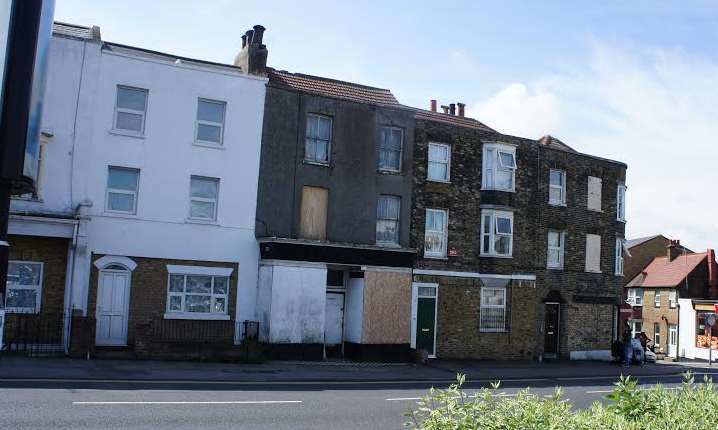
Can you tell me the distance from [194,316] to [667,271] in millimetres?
47244

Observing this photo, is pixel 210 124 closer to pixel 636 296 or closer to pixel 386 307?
pixel 386 307

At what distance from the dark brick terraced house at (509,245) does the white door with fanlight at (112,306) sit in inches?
425

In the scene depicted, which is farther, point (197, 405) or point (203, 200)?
point (203, 200)

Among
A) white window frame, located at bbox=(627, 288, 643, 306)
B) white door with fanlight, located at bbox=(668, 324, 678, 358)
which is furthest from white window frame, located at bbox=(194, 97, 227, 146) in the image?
white window frame, located at bbox=(627, 288, 643, 306)

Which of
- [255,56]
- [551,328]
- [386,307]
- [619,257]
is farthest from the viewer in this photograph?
[619,257]

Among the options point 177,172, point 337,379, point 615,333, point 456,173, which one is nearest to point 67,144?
point 177,172

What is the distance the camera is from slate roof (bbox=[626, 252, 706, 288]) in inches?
2360

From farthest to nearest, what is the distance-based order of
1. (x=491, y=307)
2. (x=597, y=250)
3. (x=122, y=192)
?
(x=597, y=250) → (x=491, y=307) → (x=122, y=192)

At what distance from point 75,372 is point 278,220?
10055mm

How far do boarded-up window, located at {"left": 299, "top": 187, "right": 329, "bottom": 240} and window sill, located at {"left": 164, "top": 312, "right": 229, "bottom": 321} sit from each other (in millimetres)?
3991

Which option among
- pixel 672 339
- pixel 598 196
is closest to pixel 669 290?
pixel 672 339

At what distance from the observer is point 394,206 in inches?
1174

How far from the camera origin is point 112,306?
24.6 meters

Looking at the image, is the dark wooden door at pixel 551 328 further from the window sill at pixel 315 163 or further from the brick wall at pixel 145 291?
the brick wall at pixel 145 291
